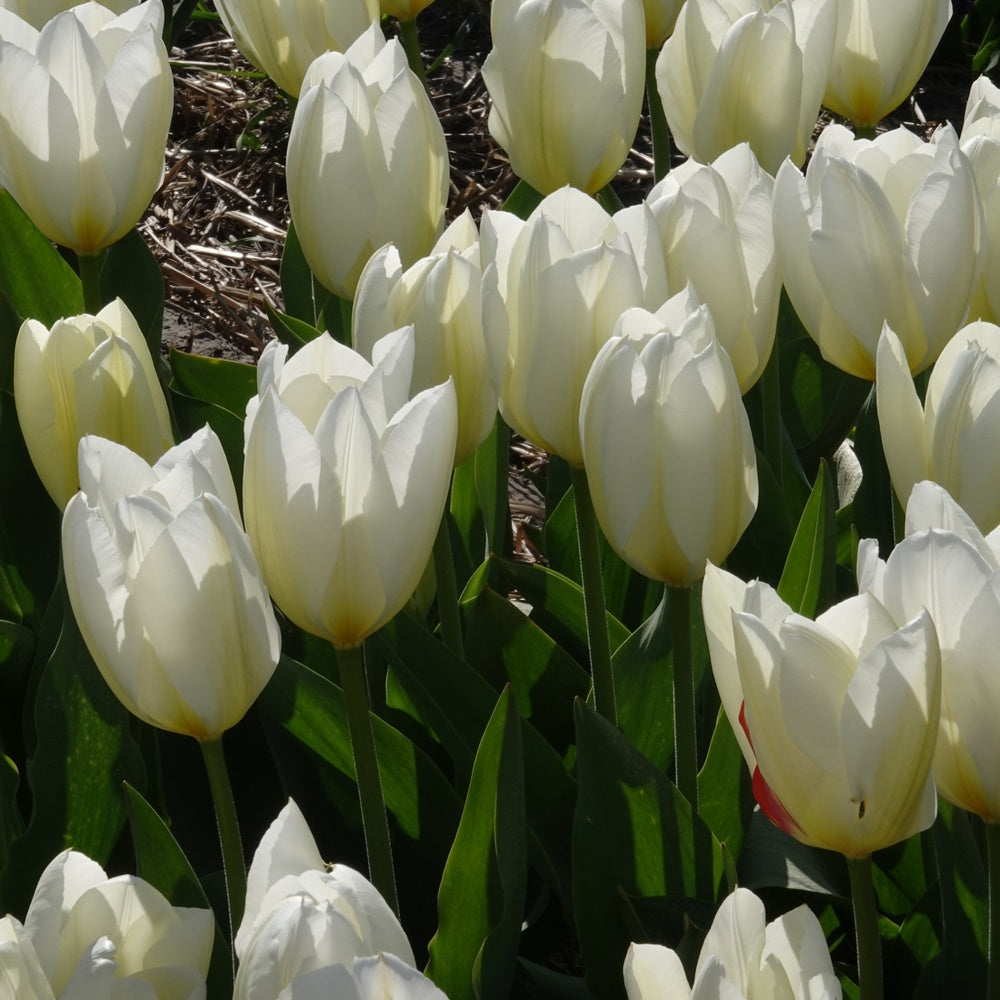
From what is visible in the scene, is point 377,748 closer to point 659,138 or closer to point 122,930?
point 122,930

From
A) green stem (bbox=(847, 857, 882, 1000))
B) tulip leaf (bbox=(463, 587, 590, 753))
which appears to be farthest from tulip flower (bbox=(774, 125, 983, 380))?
green stem (bbox=(847, 857, 882, 1000))

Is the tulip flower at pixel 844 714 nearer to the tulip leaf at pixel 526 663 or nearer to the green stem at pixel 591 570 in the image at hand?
the green stem at pixel 591 570

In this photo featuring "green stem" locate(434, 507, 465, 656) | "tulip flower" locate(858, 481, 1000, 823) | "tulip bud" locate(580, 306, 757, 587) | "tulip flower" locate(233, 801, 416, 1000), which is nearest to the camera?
"tulip flower" locate(233, 801, 416, 1000)

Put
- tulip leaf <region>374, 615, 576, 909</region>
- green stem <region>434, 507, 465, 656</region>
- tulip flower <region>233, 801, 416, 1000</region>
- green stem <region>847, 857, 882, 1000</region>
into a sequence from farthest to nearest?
green stem <region>434, 507, 465, 656</region> < tulip leaf <region>374, 615, 576, 909</region> < green stem <region>847, 857, 882, 1000</region> < tulip flower <region>233, 801, 416, 1000</region>

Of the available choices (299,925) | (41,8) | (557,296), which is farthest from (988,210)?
(41,8)

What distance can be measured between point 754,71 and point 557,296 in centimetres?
51

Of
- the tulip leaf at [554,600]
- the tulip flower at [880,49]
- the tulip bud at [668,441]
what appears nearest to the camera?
the tulip bud at [668,441]

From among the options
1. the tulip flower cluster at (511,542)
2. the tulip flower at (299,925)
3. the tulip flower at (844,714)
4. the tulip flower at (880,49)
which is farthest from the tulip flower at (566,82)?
the tulip flower at (299,925)

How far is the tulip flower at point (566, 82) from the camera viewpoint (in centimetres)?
139

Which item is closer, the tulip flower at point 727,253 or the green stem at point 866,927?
the green stem at point 866,927

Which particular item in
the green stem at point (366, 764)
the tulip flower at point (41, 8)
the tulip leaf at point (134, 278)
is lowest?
the tulip leaf at point (134, 278)

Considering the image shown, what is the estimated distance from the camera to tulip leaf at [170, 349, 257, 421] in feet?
5.25

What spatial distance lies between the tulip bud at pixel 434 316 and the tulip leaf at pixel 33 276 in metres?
0.71

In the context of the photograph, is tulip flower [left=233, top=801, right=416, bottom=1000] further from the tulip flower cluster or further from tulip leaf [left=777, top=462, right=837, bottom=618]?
tulip leaf [left=777, top=462, right=837, bottom=618]
